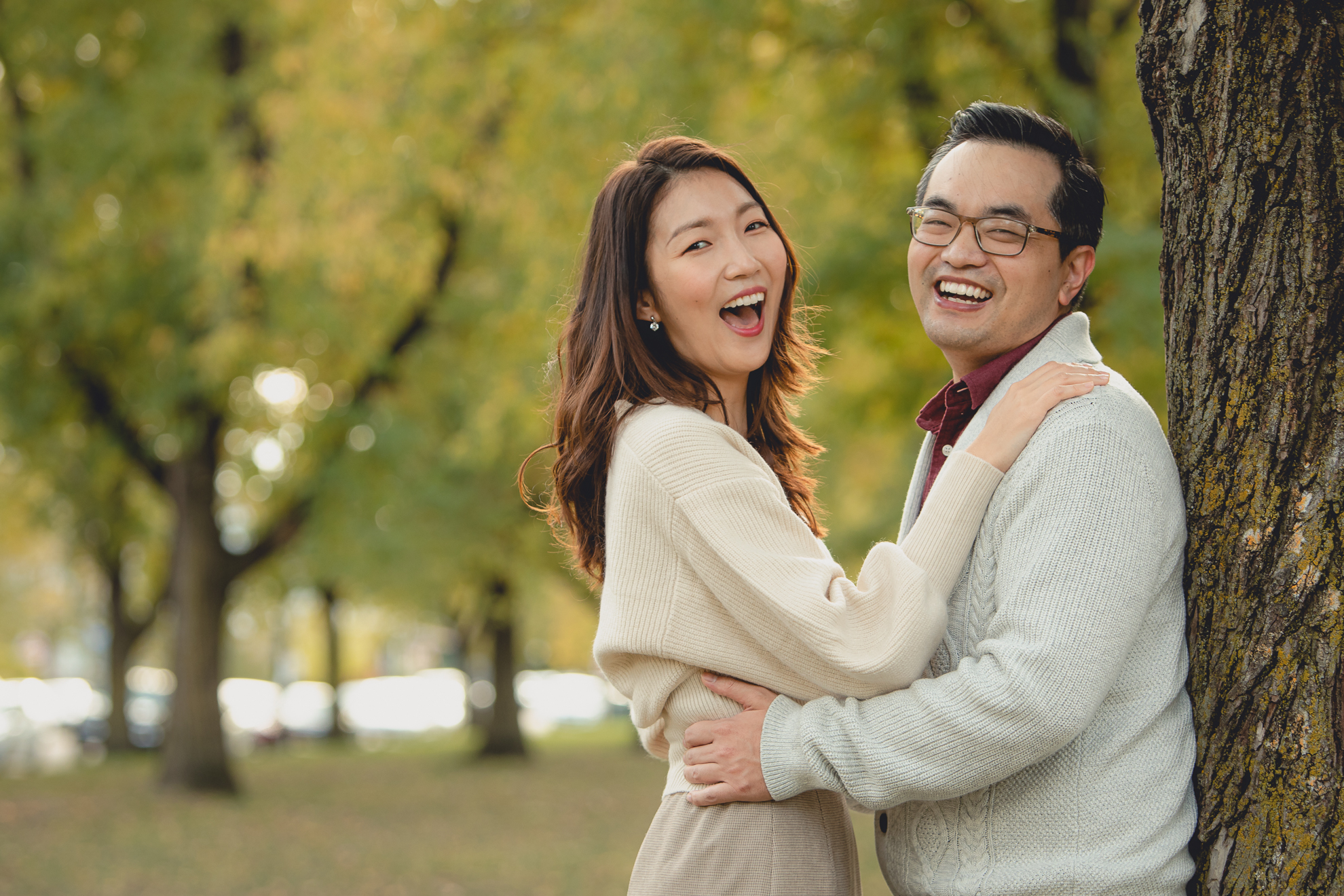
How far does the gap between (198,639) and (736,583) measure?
549 inches

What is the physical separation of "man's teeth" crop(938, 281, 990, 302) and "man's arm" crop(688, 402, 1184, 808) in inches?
16.8

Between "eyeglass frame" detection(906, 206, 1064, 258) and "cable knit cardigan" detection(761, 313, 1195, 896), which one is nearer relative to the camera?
"cable knit cardigan" detection(761, 313, 1195, 896)

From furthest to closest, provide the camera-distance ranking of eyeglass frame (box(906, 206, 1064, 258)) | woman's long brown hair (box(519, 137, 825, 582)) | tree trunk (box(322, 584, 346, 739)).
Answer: tree trunk (box(322, 584, 346, 739))
woman's long brown hair (box(519, 137, 825, 582))
eyeglass frame (box(906, 206, 1064, 258))

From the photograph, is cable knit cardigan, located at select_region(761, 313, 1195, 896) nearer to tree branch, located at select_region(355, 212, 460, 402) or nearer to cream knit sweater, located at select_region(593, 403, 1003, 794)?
cream knit sweater, located at select_region(593, 403, 1003, 794)

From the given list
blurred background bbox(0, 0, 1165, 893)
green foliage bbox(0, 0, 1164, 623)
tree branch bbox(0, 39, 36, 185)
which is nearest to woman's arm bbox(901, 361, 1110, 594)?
blurred background bbox(0, 0, 1165, 893)

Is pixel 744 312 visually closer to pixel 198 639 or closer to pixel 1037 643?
pixel 1037 643

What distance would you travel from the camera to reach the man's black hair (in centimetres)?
261

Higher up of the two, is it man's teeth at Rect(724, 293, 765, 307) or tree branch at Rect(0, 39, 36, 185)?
tree branch at Rect(0, 39, 36, 185)

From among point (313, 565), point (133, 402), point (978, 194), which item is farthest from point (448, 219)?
point (978, 194)

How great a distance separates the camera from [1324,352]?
2279 millimetres

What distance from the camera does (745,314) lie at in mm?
2885

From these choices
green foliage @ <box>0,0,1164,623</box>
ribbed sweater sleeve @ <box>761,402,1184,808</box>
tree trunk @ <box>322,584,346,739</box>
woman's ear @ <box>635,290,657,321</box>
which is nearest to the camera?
ribbed sweater sleeve @ <box>761,402,1184,808</box>

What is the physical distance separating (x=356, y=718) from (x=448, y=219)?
27.4m

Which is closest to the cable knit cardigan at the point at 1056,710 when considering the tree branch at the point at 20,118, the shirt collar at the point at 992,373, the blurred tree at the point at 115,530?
the shirt collar at the point at 992,373
